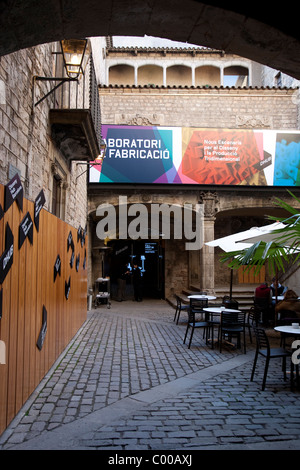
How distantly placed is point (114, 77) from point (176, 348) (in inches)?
849

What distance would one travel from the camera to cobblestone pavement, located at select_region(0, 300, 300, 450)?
3.35 metres

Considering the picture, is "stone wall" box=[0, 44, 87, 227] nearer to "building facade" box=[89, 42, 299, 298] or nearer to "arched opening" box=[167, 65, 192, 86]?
"building facade" box=[89, 42, 299, 298]

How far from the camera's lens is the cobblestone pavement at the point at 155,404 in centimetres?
335

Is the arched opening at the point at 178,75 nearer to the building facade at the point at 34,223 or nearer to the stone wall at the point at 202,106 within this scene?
the stone wall at the point at 202,106

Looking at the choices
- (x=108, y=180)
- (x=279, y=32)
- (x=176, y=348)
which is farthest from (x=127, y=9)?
(x=108, y=180)

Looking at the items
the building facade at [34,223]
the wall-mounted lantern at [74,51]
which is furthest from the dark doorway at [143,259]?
the wall-mounted lantern at [74,51]

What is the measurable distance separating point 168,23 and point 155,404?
3.90 m

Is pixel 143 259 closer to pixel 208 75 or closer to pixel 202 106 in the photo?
pixel 202 106

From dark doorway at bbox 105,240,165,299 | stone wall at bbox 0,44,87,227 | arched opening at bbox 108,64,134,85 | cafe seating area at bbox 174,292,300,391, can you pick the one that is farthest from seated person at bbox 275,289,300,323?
arched opening at bbox 108,64,134,85

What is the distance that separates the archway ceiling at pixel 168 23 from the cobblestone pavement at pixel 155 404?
10.8 feet

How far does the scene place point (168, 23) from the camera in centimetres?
255

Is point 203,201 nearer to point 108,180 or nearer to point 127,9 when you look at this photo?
point 108,180

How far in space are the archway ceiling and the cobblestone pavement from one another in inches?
130

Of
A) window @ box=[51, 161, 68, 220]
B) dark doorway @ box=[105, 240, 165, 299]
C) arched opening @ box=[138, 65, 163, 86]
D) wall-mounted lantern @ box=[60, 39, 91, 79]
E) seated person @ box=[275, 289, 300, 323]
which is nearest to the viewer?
wall-mounted lantern @ box=[60, 39, 91, 79]
